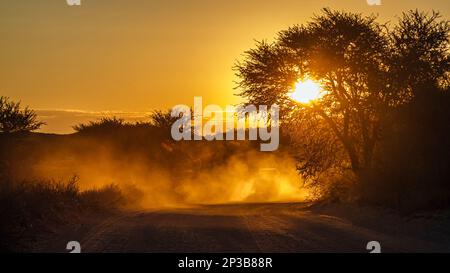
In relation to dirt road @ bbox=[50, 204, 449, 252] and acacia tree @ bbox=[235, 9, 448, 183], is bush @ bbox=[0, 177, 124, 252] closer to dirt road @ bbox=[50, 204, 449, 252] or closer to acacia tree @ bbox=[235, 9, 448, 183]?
dirt road @ bbox=[50, 204, 449, 252]

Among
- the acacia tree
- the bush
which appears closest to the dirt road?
the bush

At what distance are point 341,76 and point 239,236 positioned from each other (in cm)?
1508

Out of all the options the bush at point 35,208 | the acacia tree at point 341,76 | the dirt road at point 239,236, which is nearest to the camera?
the dirt road at point 239,236

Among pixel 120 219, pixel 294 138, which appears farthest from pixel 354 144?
pixel 120 219

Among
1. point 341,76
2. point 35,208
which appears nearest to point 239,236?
point 35,208

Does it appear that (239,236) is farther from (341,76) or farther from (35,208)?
(341,76)

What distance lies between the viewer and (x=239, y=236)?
1895cm

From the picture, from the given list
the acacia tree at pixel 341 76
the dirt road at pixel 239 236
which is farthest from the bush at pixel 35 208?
the acacia tree at pixel 341 76

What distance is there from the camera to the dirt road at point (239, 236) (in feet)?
54.5

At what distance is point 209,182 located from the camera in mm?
59875

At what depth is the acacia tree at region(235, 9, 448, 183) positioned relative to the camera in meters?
30.3

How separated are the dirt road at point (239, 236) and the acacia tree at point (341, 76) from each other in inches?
296

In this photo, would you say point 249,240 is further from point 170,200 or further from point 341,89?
point 170,200

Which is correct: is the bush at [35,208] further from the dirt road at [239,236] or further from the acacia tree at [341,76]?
the acacia tree at [341,76]
